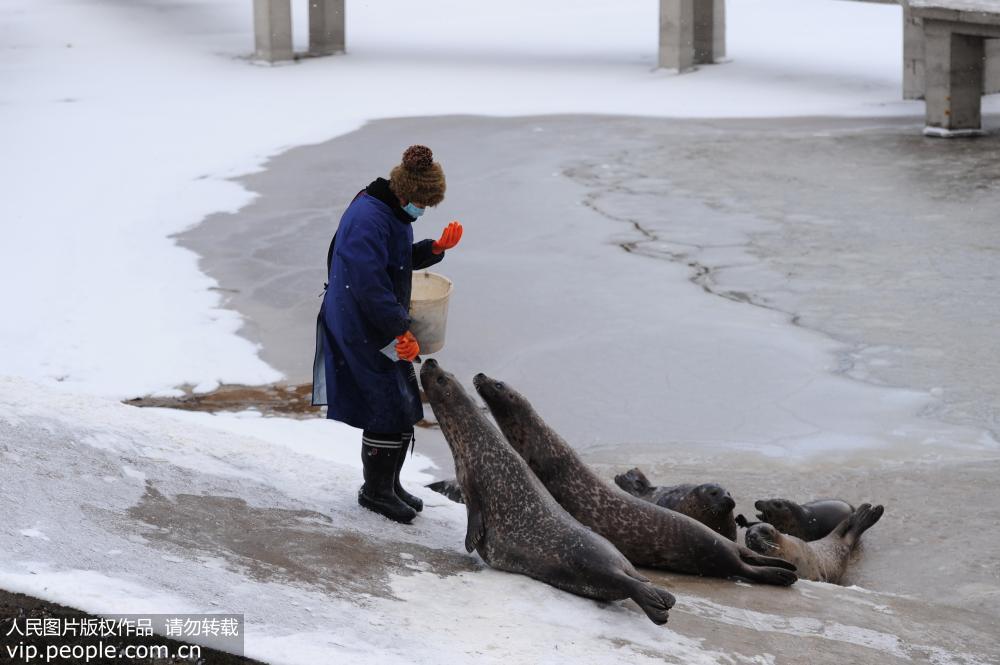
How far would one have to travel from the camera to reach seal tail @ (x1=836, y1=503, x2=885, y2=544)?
5602 millimetres

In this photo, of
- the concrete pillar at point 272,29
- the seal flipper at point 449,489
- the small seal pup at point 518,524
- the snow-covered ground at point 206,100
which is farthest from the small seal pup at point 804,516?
the concrete pillar at point 272,29

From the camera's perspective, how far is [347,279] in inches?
185

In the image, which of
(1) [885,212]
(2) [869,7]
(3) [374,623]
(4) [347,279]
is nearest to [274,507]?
(4) [347,279]

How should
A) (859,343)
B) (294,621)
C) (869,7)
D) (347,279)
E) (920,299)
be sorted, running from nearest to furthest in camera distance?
1. (294,621)
2. (347,279)
3. (859,343)
4. (920,299)
5. (869,7)

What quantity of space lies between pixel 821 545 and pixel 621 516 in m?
1.02

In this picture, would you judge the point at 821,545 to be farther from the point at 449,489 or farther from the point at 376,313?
the point at 376,313

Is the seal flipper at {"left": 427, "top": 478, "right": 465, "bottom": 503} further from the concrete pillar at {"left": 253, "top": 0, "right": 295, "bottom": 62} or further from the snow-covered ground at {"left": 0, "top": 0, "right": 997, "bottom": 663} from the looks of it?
the concrete pillar at {"left": 253, "top": 0, "right": 295, "bottom": 62}

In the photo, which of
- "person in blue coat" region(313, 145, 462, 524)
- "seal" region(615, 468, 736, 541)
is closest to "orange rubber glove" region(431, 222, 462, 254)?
"person in blue coat" region(313, 145, 462, 524)

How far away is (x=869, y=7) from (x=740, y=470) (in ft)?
84.8

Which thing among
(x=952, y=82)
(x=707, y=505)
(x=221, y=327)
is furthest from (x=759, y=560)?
(x=952, y=82)

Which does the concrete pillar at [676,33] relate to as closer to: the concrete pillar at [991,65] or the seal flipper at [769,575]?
the concrete pillar at [991,65]

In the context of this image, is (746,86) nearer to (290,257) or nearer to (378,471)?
(290,257)

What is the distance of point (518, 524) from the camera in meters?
4.59

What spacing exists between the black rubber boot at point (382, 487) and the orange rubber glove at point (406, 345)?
0.45 metres
